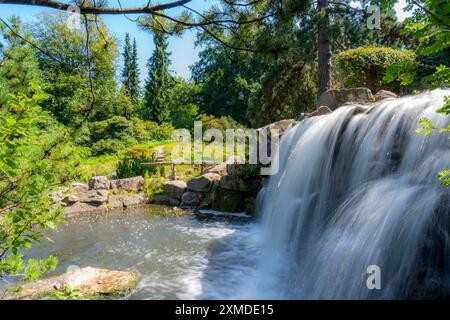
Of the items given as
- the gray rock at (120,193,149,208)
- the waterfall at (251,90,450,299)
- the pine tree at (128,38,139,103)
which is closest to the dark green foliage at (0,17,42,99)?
the waterfall at (251,90,450,299)

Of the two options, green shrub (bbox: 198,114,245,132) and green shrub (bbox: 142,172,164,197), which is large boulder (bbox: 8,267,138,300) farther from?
green shrub (bbox: 198,114,245,132)

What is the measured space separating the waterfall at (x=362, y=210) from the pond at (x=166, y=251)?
1.84 ft

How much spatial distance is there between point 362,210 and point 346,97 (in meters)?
5.18

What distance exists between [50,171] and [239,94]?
30151 millimetres

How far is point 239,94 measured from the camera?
31297mm

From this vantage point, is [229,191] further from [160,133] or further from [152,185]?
[160,133]

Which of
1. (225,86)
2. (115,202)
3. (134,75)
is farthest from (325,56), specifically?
(134,75)

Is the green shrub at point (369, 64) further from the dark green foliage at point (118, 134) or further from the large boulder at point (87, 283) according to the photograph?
the dark green foliage at point (118, 134)

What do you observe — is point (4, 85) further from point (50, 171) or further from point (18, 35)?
point (50, 171)

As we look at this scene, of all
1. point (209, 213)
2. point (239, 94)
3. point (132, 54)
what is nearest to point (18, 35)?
point (209, 213)

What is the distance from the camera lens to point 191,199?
35.4 ft

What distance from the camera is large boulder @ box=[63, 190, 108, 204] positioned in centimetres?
1050

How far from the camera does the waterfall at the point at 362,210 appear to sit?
111 inches

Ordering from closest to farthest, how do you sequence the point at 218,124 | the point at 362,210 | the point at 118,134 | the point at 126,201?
the point at 362,210
the point at 126,201
the point at 118,134
the point at 218,124
